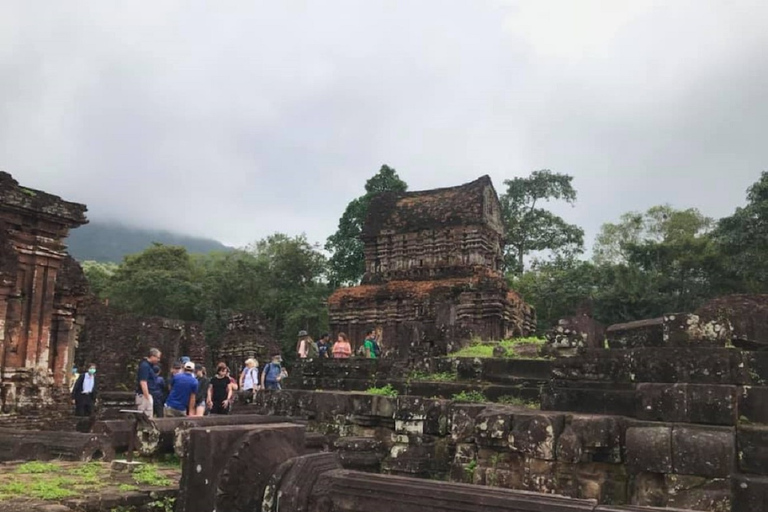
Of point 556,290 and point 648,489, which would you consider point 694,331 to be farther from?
point 556,290

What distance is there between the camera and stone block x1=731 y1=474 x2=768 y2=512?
4.67 meters

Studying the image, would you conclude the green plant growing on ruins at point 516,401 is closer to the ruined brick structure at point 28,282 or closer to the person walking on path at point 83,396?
the ruined brick structure at point 28,282

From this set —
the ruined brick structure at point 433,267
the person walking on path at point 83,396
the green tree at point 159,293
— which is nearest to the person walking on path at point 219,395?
the person walking on path at point 83,396

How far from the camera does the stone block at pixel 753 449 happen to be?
4.91 m

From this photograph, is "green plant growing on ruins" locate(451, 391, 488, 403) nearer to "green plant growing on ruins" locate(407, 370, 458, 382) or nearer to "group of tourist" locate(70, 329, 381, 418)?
"green plant growing on ruins" locate(407, 370, 458, 382)

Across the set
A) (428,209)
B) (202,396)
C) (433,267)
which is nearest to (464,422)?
(202,396)

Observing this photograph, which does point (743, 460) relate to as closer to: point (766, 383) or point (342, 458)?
point (766, 383)

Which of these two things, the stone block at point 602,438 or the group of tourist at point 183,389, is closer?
A: the stone block at point 602,438

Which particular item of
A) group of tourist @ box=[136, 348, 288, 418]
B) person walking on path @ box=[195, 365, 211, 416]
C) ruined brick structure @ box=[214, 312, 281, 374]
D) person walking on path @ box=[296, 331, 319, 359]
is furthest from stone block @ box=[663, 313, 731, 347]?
ruined brick structure @ box=[214, 312, 281, 374]

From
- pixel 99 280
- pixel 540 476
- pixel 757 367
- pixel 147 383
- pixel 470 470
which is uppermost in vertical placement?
pixel 99 280

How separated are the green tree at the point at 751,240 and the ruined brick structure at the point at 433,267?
914 centimetres

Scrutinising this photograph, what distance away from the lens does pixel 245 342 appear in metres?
27.9

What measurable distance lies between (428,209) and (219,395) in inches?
630

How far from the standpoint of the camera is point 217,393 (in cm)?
1158
